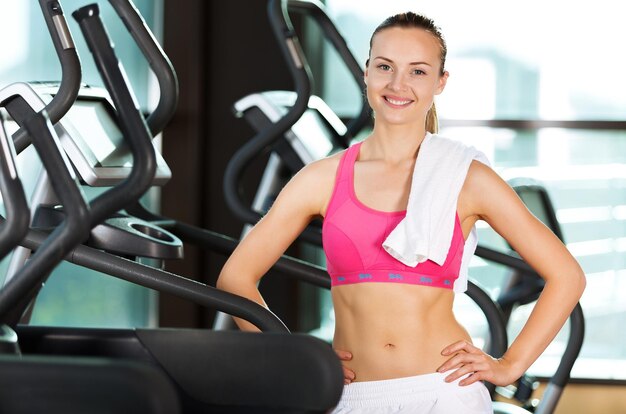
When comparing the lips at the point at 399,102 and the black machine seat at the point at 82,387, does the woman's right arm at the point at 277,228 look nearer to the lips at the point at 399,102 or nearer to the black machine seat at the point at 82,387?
the lips at the point at 399,102

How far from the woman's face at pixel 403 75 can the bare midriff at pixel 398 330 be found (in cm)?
31

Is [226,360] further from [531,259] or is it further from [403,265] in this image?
[531,259]

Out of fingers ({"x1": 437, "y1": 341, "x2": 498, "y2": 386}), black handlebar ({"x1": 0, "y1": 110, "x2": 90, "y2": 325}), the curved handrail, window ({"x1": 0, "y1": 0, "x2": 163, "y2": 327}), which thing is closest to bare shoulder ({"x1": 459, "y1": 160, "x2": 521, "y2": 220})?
fingers ({"x1": 437, "y1": 341, "x2": 498, "y2": 386})

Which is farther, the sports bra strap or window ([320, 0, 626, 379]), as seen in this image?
window ([320, 0, 626, 379])

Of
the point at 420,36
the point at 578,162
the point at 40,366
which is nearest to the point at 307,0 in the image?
the point at 420,36

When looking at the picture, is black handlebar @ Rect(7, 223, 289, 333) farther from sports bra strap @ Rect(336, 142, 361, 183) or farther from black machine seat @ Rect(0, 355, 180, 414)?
black machine seat @ Rect(0, 355, 180, 414)

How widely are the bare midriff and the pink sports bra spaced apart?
17 millimetres

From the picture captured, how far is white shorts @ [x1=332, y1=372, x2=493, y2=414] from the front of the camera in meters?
1.71

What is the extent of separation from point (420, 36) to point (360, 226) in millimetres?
351

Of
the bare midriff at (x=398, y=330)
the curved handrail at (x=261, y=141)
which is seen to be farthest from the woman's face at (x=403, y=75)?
the curved handrail at (x=261, y=141)

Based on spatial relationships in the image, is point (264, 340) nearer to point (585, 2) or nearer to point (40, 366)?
point (40, 366)

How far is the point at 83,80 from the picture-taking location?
3396 mm

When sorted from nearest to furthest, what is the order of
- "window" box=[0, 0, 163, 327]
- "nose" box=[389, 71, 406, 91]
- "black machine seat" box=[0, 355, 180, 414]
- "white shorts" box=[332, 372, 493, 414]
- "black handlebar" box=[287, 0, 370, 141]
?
"black machine seat" box=[0, 355, 180, 414] → "white shorts" box=[332, 372, 493, 414] → "nose" box=[389, 71, 406, 91] → "black handlebar" box=[287, 0, 370, 141] → "window" box=[0, 0, 163, 327]

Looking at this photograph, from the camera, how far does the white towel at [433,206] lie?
1.75 meters
